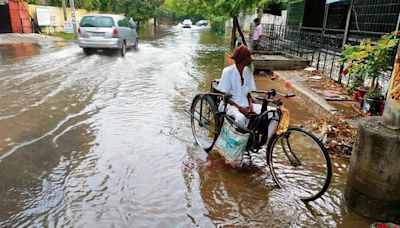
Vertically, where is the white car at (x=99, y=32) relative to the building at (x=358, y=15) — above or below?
below

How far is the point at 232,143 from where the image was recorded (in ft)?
14.1

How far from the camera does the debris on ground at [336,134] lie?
5031 millimetres

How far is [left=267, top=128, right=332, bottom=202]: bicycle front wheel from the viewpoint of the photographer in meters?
3.76

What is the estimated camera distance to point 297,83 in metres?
9.29

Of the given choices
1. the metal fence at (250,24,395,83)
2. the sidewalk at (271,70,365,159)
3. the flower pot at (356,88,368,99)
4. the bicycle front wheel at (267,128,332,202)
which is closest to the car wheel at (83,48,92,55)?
the metal fence at (250,24,395,83)

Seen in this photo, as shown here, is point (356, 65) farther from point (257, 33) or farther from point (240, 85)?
point (257, 33)

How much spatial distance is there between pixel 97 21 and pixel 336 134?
12.9 meters

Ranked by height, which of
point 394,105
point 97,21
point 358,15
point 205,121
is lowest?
point 205,121

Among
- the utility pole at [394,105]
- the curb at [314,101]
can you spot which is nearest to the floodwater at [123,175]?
the utility pole at [394,105]

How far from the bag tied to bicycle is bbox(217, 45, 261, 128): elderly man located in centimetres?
14

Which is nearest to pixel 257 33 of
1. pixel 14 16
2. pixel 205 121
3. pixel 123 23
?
pixel 123 23

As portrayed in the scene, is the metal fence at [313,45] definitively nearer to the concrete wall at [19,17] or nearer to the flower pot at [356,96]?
the flower pot at [356,96]

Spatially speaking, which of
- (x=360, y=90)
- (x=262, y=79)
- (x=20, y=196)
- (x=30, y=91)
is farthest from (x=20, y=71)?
(x=360, y=90)

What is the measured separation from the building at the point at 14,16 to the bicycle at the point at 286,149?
24.5 metres
